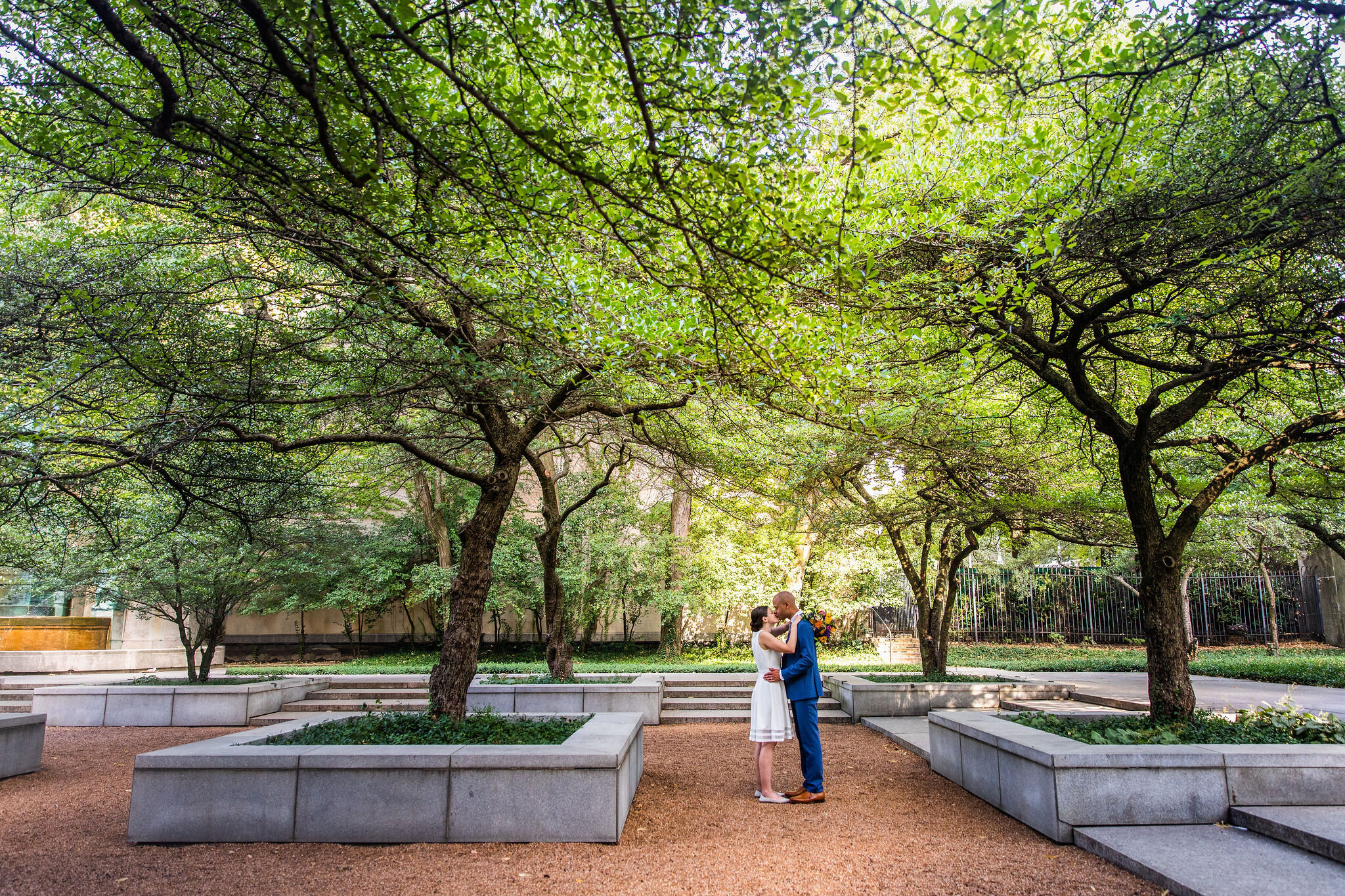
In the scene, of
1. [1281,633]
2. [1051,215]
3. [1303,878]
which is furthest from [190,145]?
[1281,633]

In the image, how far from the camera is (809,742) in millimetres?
6445

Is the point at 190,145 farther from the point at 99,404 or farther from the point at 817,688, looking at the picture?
the point at 817,688

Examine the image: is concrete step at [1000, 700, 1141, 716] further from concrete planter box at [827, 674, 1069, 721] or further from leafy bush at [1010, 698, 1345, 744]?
leafy bush at [1010, 698, 1345, 744]

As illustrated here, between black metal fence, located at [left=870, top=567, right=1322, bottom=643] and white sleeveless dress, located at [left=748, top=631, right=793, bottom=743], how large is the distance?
1840 centimetres

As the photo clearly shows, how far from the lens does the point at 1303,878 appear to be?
4.02m

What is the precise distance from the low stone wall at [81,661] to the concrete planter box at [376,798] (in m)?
15.8

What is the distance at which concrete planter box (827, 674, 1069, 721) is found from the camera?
37.6 feet

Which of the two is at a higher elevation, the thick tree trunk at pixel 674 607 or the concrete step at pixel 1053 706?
the thick tree trunk at pixel 674 607

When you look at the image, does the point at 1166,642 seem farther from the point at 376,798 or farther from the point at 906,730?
the point at 376,798

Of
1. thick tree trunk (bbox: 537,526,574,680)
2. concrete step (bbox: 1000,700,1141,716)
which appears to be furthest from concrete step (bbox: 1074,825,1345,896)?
thick tree trunk (bbox: 537,526,574,680)

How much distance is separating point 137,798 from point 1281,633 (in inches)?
1172

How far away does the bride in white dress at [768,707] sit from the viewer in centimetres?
640

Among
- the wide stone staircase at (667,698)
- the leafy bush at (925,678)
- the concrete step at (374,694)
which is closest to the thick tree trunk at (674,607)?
the wide stone staircase at (667,698)

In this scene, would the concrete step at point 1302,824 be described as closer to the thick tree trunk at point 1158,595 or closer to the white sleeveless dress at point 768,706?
the thick tree trunk at point 1158,595
